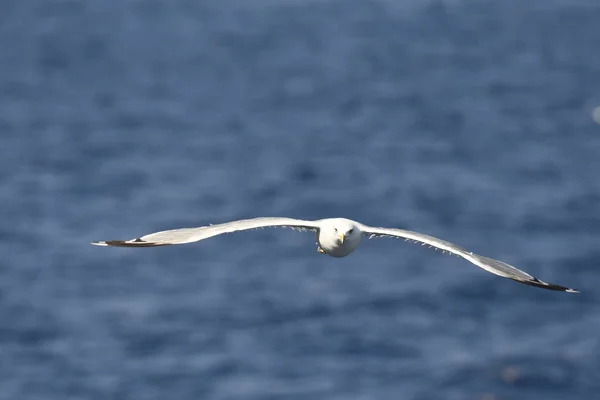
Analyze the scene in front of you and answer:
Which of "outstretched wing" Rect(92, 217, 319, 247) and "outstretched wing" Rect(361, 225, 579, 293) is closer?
"outstretched wing" Rect(92, 217, 319, 247)

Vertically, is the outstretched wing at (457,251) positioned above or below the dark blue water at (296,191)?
below

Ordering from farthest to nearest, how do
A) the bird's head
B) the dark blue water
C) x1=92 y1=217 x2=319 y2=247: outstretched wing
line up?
the dark blue water → the bird's head → x1=92 y1=217 x2=319 y2=247: outstretched wing

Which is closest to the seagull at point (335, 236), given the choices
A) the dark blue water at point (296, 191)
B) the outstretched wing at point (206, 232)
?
the outstretched wing at point (206, 232)

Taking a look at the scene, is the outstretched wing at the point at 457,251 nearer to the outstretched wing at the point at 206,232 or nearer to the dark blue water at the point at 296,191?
the outstretched wing at the point at 206,232

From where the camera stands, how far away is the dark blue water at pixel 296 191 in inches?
3981

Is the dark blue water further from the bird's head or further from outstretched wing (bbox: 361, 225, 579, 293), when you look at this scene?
the bird's head

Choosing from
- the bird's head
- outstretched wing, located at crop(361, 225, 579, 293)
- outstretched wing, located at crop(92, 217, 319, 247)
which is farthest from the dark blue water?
outstretched wing, located at crop(92, 217, 319, 247)

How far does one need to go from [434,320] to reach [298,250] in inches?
563

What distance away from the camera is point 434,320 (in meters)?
107

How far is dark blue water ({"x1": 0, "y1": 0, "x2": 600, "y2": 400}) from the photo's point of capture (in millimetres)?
101125

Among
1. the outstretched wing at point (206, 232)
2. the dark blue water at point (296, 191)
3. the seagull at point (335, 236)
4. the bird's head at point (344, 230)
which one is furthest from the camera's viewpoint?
the dark blue water at point (296, 191)

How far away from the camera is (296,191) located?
420 ft

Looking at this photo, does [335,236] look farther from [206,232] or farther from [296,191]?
[296,191]

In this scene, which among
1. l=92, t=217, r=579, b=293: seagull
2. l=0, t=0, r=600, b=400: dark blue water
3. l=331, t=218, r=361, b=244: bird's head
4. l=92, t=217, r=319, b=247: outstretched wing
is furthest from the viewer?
l=0, t=0, r=600, b=400: dark blue water
